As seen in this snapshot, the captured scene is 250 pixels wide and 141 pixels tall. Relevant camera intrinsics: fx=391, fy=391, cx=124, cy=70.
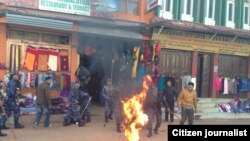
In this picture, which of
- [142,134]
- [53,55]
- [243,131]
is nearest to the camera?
[243,131]

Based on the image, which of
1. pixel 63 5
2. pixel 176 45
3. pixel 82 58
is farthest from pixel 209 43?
pixel 63 5

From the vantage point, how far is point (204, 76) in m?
20.0

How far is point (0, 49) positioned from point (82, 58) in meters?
4.61

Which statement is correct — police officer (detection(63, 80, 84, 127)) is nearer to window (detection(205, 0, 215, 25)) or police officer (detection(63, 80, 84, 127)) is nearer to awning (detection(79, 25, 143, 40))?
awning (detection(79, 25, 143, 40))

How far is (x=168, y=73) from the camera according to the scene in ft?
60.7

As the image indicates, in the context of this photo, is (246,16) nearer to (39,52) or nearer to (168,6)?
(168,6)

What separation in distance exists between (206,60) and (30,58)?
9.28 meters

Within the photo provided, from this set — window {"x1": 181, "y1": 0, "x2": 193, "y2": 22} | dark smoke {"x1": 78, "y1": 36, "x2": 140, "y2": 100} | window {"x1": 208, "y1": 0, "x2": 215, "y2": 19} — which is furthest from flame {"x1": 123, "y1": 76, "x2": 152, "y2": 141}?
window {"x1": 208, "y1": 0, "x2": 215, "y2": 19}

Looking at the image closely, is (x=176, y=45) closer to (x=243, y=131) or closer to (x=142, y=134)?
(x=142, y=134)

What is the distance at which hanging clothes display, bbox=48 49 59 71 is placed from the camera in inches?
602

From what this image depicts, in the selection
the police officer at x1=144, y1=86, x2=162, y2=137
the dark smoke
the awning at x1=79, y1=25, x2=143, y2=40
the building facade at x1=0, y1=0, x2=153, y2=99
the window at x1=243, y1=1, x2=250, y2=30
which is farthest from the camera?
the window at x1=243, y1=1, x2=250, y2=30

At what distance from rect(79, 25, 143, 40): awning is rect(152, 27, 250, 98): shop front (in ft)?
4.16

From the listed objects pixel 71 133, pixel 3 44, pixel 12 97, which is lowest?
pixel 71 133

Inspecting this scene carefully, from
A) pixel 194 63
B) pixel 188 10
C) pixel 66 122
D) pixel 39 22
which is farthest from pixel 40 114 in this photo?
pixel 188 10
